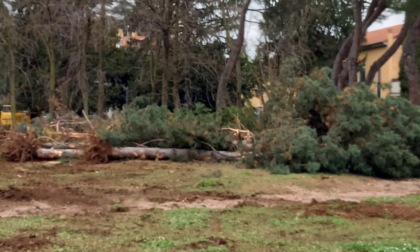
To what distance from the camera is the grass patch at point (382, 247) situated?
6930mm

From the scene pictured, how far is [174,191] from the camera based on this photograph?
12.4 meters

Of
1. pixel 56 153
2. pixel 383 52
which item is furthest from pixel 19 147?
pixel 383 52

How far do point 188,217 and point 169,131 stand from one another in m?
8.88

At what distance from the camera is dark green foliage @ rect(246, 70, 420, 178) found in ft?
50.3

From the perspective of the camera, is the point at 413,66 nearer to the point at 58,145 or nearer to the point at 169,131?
the point at 169,131

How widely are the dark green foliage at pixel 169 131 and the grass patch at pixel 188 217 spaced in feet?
25.9

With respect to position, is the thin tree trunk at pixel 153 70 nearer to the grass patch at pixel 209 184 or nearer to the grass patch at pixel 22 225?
the grass patch at pixel 209 184

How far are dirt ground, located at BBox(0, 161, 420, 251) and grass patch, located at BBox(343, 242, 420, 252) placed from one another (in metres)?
1.49

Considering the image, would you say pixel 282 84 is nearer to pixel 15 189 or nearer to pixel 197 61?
pixel 15 189

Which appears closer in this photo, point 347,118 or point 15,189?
point 15,189

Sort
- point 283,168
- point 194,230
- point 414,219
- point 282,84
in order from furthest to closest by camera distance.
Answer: point 282,84 → point 283,168 → point 414,219 → point 194,230

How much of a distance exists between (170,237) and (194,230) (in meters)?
0.58

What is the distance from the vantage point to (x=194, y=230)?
327 inches

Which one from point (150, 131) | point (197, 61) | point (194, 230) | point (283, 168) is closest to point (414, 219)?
point (194, 230)
